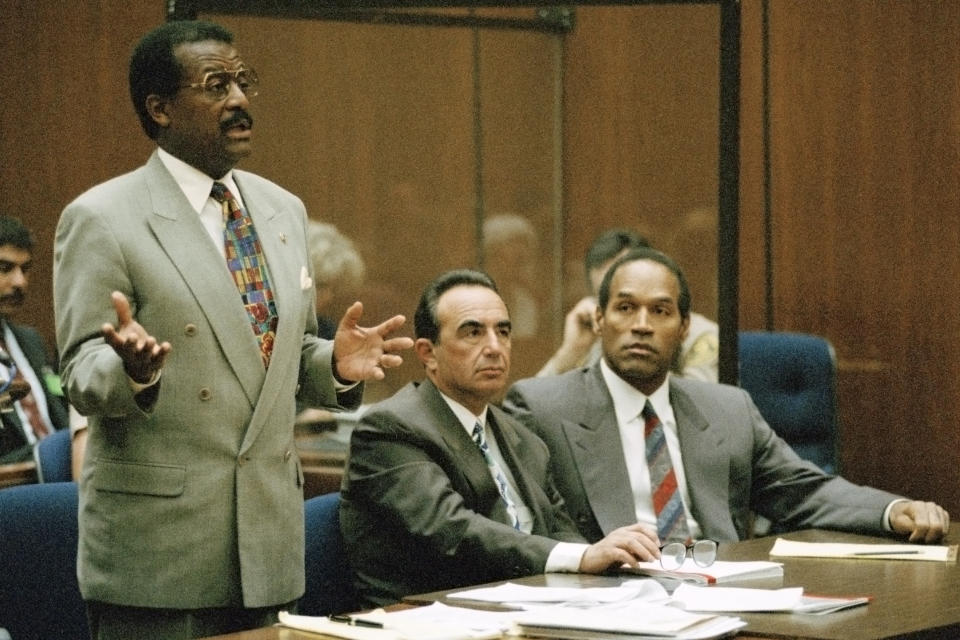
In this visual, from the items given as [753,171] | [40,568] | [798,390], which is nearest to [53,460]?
[40,568]

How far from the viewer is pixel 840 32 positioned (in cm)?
526

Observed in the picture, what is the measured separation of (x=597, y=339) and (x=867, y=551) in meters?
1.85

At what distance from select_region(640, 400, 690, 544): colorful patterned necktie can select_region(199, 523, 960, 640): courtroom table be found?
0.29 m

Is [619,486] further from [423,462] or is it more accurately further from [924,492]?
[924,492]

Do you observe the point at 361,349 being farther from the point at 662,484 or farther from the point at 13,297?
the point at 13,297

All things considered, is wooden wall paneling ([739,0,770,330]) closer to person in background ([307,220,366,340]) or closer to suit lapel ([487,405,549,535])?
person in background ([307,220,366,340])

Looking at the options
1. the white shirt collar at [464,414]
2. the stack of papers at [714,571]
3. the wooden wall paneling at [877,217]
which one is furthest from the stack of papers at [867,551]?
the wooden wall paneling at [877,217]

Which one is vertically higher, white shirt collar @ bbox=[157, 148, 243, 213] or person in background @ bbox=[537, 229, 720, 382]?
white shirt collar @ bbox=[157, 148, 243, 213]

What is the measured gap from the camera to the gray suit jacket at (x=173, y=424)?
2178 millimetres

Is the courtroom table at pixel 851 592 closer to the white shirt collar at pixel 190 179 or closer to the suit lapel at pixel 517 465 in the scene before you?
the suit lapel at pixel 517 465

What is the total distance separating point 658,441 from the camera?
346cm

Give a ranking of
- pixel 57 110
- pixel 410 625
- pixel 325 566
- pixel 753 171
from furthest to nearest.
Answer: pixel 57 110 → pixel 753 171 → pixel 325 566 → pixel 410 625

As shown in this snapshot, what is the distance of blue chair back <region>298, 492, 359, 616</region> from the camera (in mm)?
2791

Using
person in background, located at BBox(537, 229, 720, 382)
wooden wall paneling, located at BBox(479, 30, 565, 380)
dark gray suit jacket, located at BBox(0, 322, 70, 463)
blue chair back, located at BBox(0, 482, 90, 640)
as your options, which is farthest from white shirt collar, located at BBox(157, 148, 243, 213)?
wooden wall paneling, located at BBox(479, 30, 565, 380)
